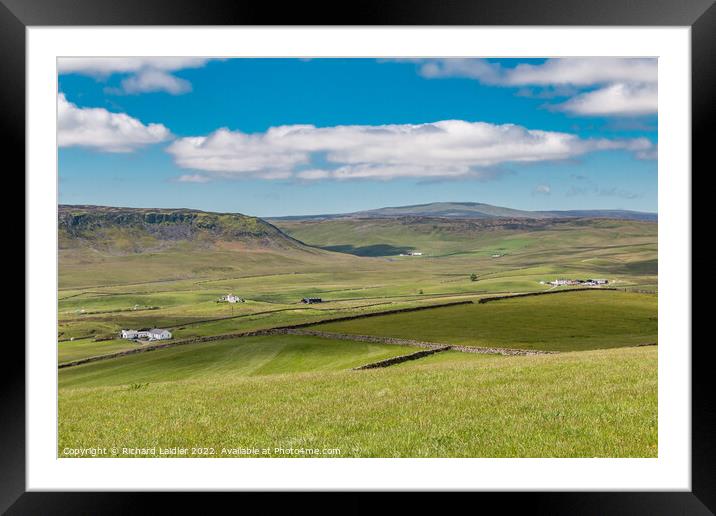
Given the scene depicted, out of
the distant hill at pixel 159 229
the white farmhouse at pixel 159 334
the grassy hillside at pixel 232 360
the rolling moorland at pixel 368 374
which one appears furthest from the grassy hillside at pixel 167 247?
the grassy hillside at pixel 232 360

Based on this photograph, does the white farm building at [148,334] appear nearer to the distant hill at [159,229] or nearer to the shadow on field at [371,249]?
the distant hill at [159,229]

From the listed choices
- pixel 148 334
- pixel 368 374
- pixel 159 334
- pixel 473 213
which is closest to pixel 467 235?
pixel 473 213

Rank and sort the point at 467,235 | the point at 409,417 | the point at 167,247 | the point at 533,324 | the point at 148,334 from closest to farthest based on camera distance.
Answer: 1. the point at 409,417
2. the point at 533,324
3. the point at 148,334
4. the point at 167,247
5. the point at 467,235

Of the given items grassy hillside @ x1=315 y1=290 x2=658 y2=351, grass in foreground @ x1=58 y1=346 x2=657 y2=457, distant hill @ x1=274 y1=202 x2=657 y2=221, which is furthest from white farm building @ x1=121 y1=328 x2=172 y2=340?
distant hill @ x1=274 y1=202 x2=657 y2=221

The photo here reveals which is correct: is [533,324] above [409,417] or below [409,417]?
below

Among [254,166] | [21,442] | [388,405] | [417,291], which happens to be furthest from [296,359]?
[254,166]

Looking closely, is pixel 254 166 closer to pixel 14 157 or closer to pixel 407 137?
pixel 407 137

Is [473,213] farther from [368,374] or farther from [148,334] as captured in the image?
[368,374]

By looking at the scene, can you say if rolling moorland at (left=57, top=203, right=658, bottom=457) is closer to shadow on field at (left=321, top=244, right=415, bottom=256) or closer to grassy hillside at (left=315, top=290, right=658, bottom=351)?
→ grassy hillside at (left=315, top=290, right=658, bottom=351)
